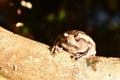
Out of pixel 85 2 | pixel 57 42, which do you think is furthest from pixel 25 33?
pixel 57 42

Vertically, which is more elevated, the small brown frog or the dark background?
the dark background

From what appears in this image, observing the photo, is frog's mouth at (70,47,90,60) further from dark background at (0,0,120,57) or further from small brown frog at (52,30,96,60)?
dark background at (0,0,120,57)

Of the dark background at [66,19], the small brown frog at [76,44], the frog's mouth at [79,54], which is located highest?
the dark background at [66,19]

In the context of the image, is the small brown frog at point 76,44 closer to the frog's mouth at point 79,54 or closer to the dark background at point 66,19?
the frog's mouth at point 79,54

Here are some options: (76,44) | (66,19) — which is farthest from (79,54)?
(66,19)

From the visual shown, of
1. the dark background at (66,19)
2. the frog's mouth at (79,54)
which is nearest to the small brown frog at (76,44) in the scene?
the frog's mouth at (79,54)

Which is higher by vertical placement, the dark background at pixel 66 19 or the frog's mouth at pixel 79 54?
the dark background at pixel 66 19

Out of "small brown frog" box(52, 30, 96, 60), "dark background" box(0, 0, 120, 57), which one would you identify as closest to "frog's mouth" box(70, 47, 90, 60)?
"small brown frog" box(52, 30, 96, 60)

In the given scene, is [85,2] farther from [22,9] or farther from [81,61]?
[81,61]
